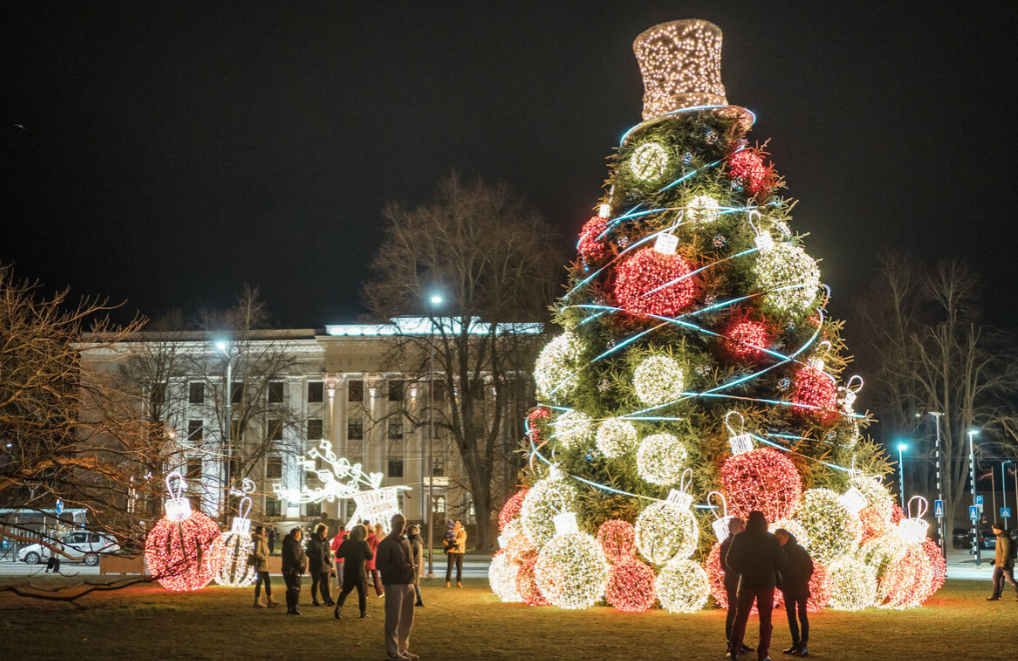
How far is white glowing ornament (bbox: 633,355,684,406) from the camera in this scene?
1648 cm

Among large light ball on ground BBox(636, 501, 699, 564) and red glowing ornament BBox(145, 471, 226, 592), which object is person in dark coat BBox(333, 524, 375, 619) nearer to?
red glowing ornament BBox(145, 471, 226, 592)

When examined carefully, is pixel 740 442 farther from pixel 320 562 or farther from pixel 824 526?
pixel 320 562

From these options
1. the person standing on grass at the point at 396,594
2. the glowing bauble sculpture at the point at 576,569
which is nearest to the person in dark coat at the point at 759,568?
the person standing on grass at the point at 396,594

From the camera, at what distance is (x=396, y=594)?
11.6 m

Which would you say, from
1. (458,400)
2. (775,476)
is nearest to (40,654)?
(775,476)

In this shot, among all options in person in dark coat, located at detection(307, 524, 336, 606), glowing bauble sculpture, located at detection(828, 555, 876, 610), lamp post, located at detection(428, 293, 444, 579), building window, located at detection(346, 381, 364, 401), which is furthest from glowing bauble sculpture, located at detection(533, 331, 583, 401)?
building window, located at detection(346, 381, 364, 401)

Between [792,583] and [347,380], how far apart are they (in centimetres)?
6014

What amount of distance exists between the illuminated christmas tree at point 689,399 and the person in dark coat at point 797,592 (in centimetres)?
268

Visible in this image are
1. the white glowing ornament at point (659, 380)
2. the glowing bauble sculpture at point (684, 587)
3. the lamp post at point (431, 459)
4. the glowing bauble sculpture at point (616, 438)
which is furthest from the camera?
the lamp post at point (431, 459)

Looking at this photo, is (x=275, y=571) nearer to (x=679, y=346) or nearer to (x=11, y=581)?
(x=11, y=581)

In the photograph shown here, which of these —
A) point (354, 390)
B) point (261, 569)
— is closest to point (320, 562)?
point (261, 569)

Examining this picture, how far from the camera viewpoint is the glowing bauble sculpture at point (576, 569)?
634 inches

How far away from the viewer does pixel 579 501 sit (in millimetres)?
17141

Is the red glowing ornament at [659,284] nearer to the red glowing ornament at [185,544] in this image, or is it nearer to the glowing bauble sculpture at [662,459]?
the glowing bauble sculpture at [662,459]
